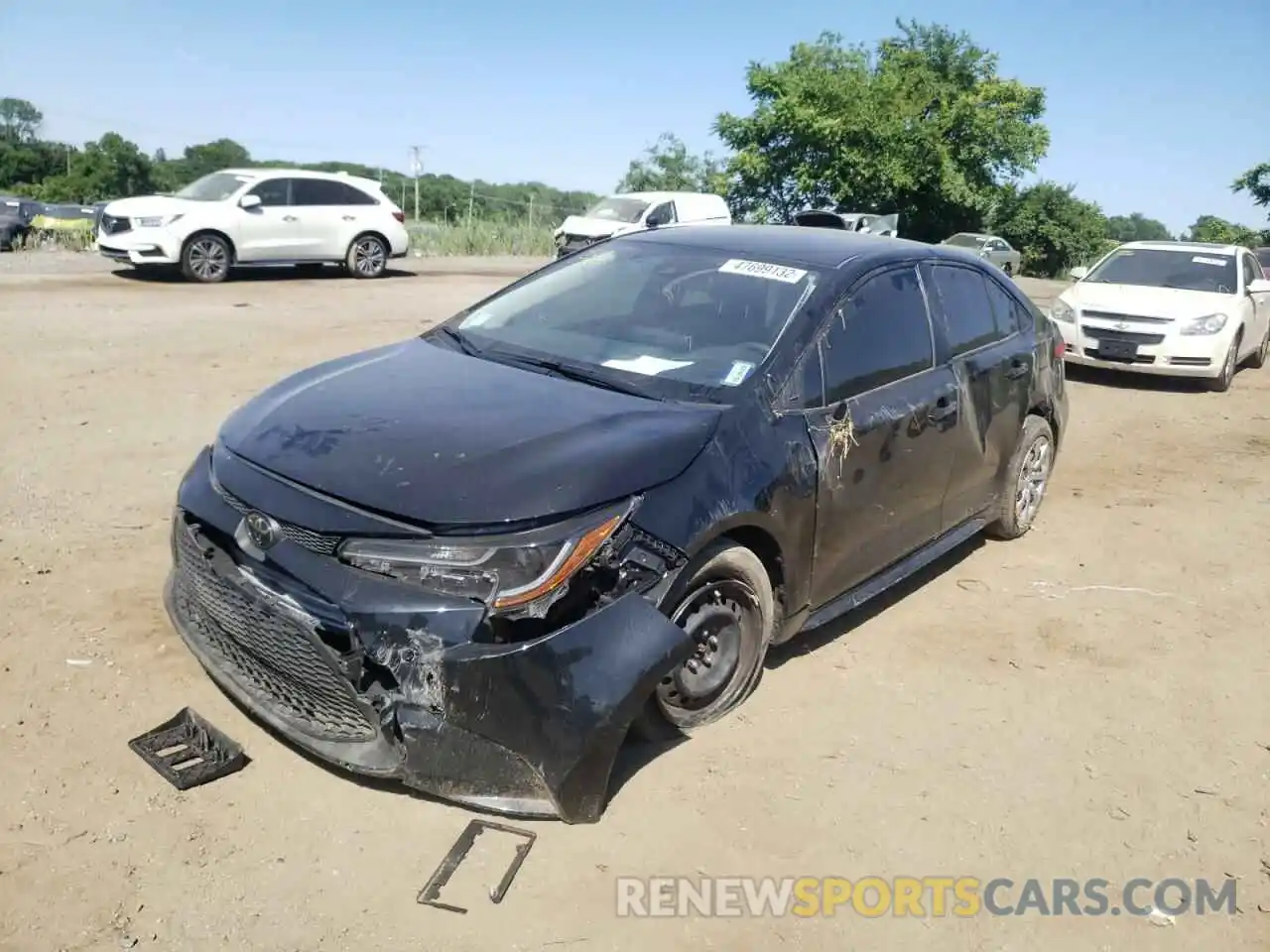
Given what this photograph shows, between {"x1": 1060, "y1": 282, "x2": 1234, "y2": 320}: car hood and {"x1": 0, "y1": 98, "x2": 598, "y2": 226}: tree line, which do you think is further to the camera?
{"x1": 0, "y1": 98, "x2": 598, "y2": 226}: tree line

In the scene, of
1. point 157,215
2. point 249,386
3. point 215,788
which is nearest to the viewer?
point 215,788

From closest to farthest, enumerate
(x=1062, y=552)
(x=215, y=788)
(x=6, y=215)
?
(x=215, y=788)
(x=1062, y=552)
(x=6, y=215)

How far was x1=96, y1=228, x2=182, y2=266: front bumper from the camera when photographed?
49.1 feet

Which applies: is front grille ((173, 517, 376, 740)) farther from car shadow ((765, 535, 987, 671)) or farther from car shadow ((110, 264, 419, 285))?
car shadow ((110, 264, 419, 285))

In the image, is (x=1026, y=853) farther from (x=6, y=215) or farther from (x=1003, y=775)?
(x=6, y=215)

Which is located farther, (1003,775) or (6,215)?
(6,215)

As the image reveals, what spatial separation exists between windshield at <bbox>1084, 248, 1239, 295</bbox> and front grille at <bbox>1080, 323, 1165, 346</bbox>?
101cm

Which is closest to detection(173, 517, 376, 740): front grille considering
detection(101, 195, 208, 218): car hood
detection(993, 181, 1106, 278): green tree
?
detection(101, 195, 208, 218): car hood

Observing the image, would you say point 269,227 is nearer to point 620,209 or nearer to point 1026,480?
point 620,209

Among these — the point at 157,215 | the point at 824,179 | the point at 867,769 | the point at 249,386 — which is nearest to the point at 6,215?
the point at 157,215

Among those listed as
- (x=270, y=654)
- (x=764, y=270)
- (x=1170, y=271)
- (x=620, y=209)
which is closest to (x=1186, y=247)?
(x=1170, y=271)

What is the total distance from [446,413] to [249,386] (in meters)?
5.44

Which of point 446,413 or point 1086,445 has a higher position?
point 446,413

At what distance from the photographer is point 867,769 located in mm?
3674
